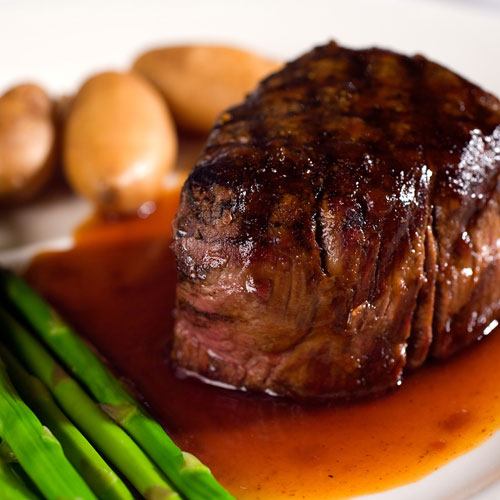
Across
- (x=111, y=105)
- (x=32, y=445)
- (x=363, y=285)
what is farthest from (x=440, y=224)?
(x=111, y=105)

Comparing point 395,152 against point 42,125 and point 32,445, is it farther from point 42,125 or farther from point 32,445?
point 42,125

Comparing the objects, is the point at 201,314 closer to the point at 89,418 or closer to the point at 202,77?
the point at 89,418

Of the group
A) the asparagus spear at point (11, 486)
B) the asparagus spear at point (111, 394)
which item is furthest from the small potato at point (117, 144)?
the asparagus spear at point (11, 486)

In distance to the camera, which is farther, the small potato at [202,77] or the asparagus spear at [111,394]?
the small potato at [202,77]

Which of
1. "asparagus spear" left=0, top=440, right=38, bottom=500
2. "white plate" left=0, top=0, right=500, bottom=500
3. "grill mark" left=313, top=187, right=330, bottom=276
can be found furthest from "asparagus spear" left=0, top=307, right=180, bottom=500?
"white plate" left=0, top=0, right=500, bottom=500

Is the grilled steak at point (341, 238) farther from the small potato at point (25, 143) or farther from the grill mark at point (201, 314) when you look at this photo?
the small potato at point (25, 143)
